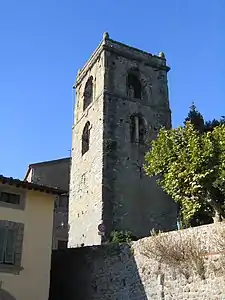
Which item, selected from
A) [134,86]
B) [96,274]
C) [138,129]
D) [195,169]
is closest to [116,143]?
[138,129]

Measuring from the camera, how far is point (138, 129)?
3084 cm

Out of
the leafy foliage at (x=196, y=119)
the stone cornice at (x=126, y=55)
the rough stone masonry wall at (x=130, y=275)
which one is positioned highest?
the stone cornice at (x=126, y=55)

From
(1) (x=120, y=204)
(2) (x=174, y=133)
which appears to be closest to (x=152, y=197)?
(1) (x=120, y=204)

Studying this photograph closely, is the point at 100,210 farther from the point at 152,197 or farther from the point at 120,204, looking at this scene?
the point at 152,197

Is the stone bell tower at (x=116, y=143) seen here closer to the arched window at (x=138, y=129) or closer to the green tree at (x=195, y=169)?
the arched window at (x=138, y=129)

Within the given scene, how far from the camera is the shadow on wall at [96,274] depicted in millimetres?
16969

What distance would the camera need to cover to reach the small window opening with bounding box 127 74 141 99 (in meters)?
32.6

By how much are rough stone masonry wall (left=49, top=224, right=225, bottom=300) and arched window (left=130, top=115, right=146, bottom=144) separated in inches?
451

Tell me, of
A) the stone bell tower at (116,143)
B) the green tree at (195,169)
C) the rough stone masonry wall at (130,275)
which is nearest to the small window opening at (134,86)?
the stone bell tower at (116,143)

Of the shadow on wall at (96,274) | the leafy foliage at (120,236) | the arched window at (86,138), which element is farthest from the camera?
the arched window at (86,138)

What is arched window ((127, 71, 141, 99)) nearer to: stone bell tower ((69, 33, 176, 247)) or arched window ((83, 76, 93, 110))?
stone bell tower ((69, 33, 176, 247))

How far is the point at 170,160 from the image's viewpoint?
20.0m

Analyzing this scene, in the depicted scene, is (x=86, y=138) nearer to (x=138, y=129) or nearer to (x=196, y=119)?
(x=138, y=129)

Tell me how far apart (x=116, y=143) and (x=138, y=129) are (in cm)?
232
